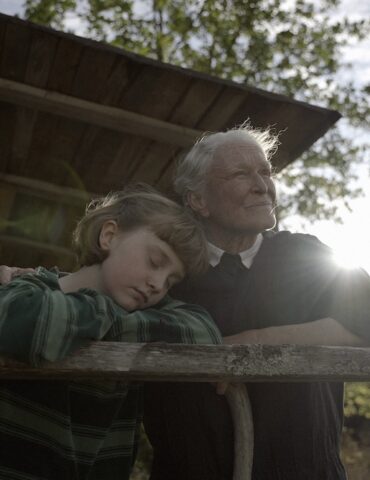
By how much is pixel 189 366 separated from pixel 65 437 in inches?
21.9

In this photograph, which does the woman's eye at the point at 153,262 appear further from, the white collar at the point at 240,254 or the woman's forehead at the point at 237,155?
the woman's forehead at the point at 237,155

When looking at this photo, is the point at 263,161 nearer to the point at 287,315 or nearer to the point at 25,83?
the point at 287,315

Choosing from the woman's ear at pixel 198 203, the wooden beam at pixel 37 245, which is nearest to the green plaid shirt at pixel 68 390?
the woman's ear at pixel 198 203

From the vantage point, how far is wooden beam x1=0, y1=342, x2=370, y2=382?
5.22 ft

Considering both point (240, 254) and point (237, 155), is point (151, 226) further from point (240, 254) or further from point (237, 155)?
point (237, 155)

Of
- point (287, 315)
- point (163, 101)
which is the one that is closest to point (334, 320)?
point (287, 315)

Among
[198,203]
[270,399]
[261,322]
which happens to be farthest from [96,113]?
[270,399]

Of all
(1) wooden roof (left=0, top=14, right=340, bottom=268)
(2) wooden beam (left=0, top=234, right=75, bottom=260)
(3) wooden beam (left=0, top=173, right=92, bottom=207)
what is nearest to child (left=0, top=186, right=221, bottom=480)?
(1) wooden roof (left=0, top=14, right=340, bottom=268)

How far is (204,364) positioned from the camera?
1.66m

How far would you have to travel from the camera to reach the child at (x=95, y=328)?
161cm

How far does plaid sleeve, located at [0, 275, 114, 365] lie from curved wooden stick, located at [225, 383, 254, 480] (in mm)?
492

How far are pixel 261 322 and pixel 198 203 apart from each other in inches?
30.1

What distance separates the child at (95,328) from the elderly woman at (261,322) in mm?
247

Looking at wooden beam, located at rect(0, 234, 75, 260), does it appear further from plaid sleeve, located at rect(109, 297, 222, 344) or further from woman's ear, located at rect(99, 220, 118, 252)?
plaid sleeve, located at rect(109, 297, 222, 344)
